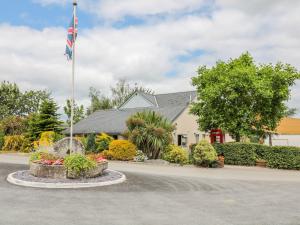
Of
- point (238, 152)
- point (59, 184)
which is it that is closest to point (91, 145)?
point (238, 152)

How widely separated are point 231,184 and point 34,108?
56.6 m

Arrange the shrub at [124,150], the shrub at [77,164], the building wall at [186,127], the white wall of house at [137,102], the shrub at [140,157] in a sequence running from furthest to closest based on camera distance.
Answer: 1. the white wall of house at [137,102]
2. the building wall at [186,127]
3. the shrub at [124,150]
4. the shrub at [140,157]
5. the shrub at [77,164]

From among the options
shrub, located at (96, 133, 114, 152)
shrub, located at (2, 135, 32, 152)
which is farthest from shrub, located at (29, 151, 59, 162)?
shrub, located at (2, 135, 32, 152)

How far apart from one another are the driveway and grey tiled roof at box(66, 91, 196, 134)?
23.7 meters

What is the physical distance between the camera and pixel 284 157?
2452 centimetres

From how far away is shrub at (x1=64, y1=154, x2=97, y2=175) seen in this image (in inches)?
621

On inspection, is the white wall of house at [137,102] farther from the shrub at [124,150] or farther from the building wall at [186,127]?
the shrub at [124,150]

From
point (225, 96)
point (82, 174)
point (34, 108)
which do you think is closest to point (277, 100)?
point (225, 96)

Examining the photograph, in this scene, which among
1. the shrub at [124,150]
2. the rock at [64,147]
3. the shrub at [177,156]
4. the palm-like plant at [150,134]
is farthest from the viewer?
the palm-like plant at [150,134]

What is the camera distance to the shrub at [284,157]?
79.3ft

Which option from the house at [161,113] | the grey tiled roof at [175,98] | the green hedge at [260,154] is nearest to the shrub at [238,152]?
the green hedge at [260,154]

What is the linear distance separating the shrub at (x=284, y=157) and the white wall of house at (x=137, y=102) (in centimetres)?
2730

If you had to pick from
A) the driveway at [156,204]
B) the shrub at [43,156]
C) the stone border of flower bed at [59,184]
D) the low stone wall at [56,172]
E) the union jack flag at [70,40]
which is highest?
the union jack flag at [70,40]

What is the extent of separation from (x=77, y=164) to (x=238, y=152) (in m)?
14.5
